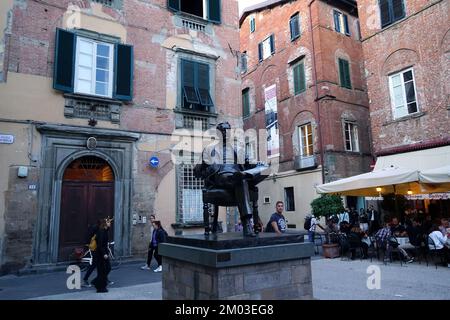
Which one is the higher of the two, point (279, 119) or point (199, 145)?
point (279, 119)

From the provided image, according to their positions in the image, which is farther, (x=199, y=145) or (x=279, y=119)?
(x=279, y=119)

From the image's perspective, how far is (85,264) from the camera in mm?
8812

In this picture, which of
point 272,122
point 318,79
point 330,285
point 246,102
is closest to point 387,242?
point 330,285

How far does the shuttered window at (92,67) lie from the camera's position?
10.3 metres

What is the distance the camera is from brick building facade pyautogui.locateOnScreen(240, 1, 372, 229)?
61.7 feet

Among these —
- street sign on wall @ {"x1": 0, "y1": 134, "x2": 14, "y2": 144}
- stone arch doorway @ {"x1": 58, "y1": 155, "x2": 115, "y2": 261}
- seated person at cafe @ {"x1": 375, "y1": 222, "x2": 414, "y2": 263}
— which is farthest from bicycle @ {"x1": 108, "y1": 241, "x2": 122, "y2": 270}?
seated person at cafe @ {"x1": 375, "y1": 222, "x2": 414, "y2": 263}

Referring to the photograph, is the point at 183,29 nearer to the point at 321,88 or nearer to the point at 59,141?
the point at 59,141

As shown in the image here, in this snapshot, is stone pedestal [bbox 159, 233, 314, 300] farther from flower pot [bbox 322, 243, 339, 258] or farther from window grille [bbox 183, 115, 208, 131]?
window grille [bbox 183, 115, 208, 131]

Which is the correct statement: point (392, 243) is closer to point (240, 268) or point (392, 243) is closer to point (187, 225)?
point (187, 225)

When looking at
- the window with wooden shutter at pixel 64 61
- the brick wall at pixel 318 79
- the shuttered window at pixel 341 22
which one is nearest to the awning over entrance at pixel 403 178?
the brick wall at pixel 318 79

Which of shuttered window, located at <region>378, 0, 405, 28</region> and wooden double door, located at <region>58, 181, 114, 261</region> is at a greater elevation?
shuttered window, located at <region>378, 0, 405, 28</region>

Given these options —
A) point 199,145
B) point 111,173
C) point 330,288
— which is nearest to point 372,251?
point 330,288

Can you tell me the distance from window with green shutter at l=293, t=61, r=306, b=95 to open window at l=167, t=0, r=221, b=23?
7.88m
